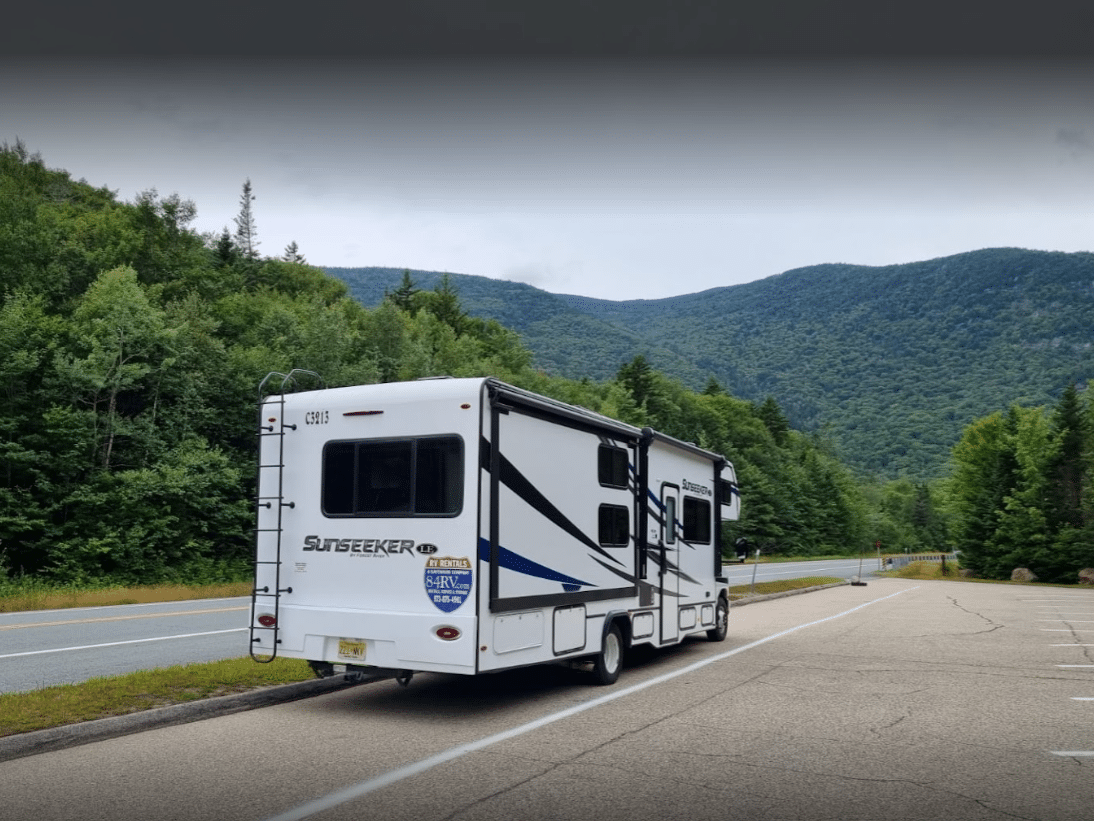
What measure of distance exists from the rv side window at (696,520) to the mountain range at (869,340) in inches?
4512

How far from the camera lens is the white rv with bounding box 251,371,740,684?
8672 mm

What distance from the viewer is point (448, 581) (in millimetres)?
8641

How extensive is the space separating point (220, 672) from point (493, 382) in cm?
420

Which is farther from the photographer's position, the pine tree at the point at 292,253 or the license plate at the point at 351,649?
the pine tree at the point at 292,253

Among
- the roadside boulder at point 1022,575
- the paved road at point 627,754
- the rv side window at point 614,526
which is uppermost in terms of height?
the rv side window at point 614,526

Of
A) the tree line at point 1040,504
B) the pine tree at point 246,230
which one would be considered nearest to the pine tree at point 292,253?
the pine tree at point 246,230

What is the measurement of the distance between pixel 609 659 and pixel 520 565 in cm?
243

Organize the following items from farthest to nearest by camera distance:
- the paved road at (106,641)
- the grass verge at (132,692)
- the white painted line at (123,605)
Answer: the white painted line at (123,605)
the paved road at (106,641)
the grass verge at (132,692)

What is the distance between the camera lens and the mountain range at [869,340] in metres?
136

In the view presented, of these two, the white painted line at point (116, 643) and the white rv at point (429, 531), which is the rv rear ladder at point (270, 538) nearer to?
the white rv at point (429, 531)

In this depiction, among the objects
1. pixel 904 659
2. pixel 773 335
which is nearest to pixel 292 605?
pixel 904 659

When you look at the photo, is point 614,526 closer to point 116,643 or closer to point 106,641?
point 116,643

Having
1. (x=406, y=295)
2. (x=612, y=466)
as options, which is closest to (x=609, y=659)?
(x=612, y=466)

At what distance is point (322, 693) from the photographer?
1003 centimetres
